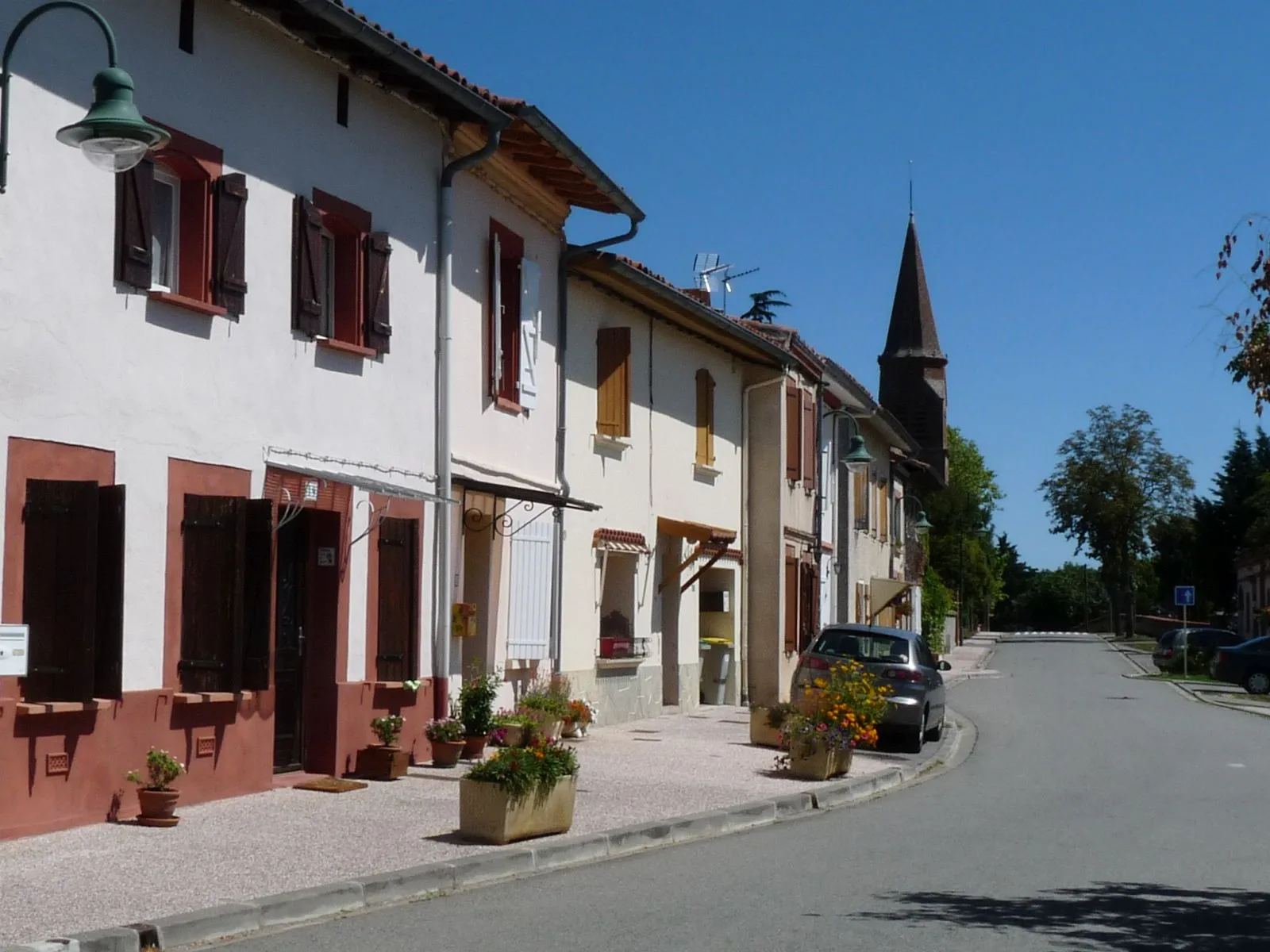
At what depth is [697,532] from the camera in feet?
79.8

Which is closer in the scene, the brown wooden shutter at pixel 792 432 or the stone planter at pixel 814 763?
the stone planter at pixel 814 763

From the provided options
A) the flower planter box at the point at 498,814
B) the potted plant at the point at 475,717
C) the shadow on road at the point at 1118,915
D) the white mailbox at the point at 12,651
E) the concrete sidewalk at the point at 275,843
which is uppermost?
the white mailbox at the point at 12,651

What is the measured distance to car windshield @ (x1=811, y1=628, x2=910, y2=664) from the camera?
20.9m

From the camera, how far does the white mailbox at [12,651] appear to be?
29.0 ft

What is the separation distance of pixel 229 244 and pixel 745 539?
53.1 feet

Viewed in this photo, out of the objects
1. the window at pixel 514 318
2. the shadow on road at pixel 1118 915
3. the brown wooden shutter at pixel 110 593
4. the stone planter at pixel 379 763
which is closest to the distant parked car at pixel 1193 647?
the window at pixel 514 318

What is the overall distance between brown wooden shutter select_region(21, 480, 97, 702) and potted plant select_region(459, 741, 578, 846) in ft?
8.62

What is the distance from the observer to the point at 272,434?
13117 millimetres

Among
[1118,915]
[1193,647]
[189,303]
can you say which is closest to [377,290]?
[189,303]

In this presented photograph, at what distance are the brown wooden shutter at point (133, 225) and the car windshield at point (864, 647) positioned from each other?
11.7 meters

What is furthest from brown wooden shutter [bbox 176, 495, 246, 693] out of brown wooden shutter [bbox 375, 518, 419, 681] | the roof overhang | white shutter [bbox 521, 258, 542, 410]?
the roof overhang

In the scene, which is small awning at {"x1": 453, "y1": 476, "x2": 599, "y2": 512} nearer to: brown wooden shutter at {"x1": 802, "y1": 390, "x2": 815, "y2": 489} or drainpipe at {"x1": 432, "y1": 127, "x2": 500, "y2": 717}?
drainpipe at {"x1": 432, "y1": 127, "x2": 500, "y2": 717}

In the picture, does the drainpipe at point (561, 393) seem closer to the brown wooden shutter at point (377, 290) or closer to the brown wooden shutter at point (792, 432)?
the brown wooden shutter at point (377, 290)

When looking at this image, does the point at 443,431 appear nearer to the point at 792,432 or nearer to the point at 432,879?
the point at 432,879
